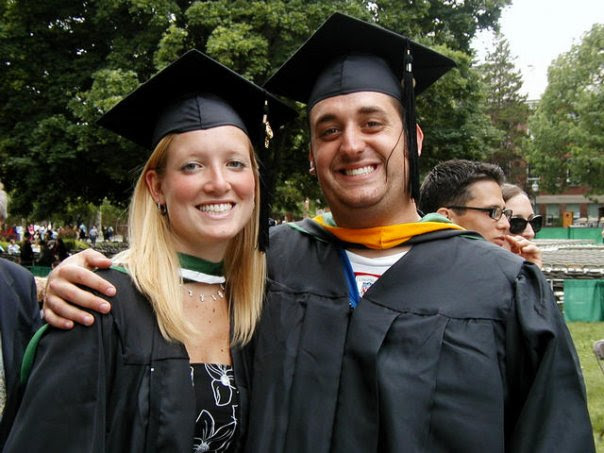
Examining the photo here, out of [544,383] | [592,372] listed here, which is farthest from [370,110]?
[592,372]

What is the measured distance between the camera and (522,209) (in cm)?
429

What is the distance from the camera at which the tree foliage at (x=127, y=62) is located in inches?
467

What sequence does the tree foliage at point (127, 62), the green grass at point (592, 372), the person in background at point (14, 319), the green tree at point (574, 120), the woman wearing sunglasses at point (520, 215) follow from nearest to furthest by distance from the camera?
the person in background at point (14, 319)
the woman wearing sunglasses at point (520, 215)
the green grass at point (592, 372)
the tree foliage at point (127, 62)
the green tree at point (574, 120)

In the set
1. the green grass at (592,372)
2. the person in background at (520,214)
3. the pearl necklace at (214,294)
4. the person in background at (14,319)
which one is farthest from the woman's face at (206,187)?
the green grass at (592,372)

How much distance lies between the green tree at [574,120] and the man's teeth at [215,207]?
35.0 m

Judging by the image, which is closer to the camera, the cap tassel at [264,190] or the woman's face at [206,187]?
the woman's face at [206,187]

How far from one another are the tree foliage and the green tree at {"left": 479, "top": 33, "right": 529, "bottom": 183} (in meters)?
37.8

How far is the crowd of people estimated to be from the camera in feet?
6.34

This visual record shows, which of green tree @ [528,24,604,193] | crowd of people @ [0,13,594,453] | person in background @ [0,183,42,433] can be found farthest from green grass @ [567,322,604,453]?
green tree @ [528,24,604,193]

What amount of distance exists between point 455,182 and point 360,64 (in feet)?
5.25

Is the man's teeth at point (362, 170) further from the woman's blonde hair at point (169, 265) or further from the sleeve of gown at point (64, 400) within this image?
the sleeve of gown at point (64, 400)

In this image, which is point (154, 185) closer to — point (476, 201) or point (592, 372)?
point (476, 201)

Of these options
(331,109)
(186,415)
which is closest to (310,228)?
(331,109)

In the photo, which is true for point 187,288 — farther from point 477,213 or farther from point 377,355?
point 477,213
